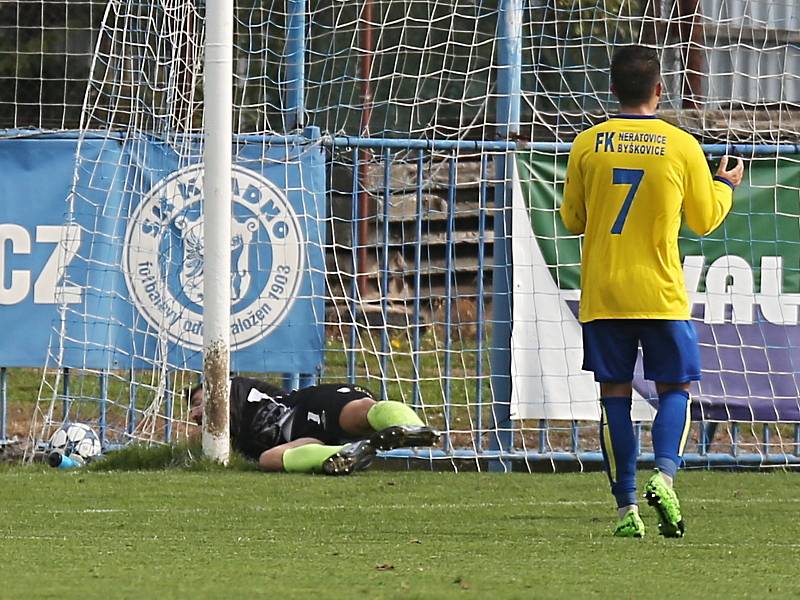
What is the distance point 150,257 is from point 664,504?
4438 millimetres

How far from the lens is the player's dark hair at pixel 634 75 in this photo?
231 inches

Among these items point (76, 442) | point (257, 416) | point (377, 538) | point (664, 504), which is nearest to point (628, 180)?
point (664, 504)

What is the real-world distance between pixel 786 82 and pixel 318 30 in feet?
9.98

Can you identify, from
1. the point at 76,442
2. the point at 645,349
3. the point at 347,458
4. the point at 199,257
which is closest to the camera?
the point at 645,349

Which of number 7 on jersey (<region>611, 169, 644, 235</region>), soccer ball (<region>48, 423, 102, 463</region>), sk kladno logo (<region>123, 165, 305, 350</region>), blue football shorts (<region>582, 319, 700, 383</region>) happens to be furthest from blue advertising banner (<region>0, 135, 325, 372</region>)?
number 7 on jersey (<region>611, 169, 644, 235</region>)

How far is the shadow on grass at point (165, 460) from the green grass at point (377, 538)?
0.11 metres

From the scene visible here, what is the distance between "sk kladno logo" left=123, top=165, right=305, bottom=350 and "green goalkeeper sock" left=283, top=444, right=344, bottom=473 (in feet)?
3.01

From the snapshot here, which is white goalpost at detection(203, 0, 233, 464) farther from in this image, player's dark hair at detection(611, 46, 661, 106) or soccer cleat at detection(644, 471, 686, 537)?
soccer cleat at detection(644, 471, 686, 537)

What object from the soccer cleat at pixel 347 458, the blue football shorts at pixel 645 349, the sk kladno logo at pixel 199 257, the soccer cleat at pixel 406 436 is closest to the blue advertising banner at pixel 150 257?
the sk kladno logo at pixel 199 257

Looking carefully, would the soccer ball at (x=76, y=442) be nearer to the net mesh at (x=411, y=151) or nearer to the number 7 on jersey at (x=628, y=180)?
the net mesh at (x=411, y=151)

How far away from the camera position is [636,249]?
5871 millimetres

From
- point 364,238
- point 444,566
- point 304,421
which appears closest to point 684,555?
point 444,566

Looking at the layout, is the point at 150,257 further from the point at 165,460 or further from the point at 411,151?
the point at 411,151

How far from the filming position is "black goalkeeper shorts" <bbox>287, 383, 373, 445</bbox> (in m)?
8.62
